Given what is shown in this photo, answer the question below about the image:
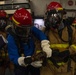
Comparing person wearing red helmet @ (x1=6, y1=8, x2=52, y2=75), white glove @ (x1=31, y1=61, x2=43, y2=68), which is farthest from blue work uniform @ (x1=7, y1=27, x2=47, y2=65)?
white glove @ (x1=31, y1=61, x2=43, y2=68)

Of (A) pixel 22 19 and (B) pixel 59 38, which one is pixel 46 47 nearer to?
(B) pixel 59 38

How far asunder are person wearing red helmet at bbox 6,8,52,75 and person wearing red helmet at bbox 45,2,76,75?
0.13 meters


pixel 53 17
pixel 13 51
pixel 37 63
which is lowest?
pixel 37 63

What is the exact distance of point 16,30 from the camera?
238 cm

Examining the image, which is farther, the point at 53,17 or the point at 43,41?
the point at 53,17

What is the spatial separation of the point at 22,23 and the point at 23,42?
8.5 inches

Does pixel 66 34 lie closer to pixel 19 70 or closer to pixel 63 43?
pixel 63 43

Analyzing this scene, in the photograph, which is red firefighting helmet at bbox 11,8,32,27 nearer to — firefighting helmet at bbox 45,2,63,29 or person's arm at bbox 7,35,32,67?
person's arm at bbox 7,35,32,67

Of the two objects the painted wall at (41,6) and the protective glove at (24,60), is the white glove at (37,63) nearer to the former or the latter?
the protective glove at (24,60)

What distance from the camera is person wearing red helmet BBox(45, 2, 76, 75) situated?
245 cm

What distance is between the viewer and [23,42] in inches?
94.7

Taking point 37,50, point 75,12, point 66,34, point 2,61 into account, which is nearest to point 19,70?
point 37,50

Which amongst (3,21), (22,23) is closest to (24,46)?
(22,23)

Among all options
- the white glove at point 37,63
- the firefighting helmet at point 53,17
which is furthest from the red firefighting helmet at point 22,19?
the white glove at point 37,63
